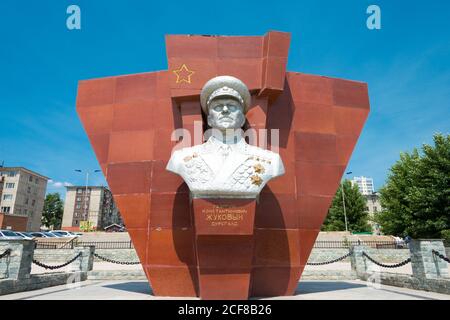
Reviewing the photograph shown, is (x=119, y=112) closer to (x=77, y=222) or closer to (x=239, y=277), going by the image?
(x=239, y=277)

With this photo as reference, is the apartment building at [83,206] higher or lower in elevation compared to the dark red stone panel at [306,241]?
higher

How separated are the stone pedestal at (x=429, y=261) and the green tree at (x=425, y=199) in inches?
418

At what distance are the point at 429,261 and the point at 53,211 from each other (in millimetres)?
78431

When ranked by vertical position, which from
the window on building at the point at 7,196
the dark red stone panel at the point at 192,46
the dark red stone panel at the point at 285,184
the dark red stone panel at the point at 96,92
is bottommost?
the dark red stone panel at the point at 285,184

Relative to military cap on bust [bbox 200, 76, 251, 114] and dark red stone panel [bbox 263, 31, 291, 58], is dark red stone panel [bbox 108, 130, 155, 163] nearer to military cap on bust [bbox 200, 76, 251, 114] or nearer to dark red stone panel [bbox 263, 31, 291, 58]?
military cap on bust [bbox 200, 76, 251, 114]

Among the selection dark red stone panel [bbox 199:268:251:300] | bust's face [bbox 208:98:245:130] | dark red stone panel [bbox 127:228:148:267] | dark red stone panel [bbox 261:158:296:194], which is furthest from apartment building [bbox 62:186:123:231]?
bust's face [bbox 208:98:245:130]

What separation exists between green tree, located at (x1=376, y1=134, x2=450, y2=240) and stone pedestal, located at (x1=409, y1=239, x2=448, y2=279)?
1061 cm

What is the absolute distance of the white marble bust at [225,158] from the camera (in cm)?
620

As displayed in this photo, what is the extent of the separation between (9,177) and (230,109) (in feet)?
185

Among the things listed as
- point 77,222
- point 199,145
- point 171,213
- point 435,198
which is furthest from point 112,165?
point 77,222

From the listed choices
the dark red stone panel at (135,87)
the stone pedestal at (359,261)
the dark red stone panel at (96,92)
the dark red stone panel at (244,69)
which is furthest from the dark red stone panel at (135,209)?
the stone pedestal at (359,261)

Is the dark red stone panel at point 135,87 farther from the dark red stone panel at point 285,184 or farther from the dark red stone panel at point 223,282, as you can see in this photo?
the dark red stone panel at point 223,282

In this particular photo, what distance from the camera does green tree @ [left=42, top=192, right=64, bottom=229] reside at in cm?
7031

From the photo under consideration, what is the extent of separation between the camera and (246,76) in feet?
25.9
